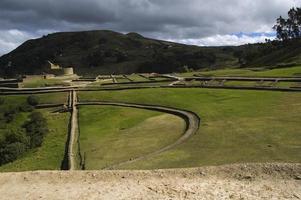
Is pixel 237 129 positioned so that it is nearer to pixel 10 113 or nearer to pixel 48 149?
pixel 48 149

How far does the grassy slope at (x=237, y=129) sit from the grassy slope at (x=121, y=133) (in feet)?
7.76

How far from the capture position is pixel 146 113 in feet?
131

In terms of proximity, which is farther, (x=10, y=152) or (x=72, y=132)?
(x=72, y=132)

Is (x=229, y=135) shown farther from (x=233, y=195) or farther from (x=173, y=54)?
(x=173, y=54)

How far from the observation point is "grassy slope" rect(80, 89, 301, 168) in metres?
19.6

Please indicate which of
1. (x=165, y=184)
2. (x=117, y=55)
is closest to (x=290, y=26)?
(x=117, y=55)

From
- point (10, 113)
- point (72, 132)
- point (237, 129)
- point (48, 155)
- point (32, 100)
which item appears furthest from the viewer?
point (32, 100)

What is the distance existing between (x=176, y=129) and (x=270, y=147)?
33.2 feet

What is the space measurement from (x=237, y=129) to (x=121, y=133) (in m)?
9.06

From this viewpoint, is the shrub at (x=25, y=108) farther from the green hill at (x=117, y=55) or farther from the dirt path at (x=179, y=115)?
the green hill at (x=117, y=55)

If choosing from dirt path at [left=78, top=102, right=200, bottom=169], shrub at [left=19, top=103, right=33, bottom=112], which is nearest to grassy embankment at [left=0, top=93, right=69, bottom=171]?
shrub at [left=19, top=103, right=33, bottom=112]

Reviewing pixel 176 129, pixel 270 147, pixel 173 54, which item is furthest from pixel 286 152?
pixel 173 54

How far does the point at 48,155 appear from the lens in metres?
30.1

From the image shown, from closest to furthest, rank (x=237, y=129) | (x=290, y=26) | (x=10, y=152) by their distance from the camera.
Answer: (x=237, y=129) < (x=10, y=152) < (x=290, y=26)
